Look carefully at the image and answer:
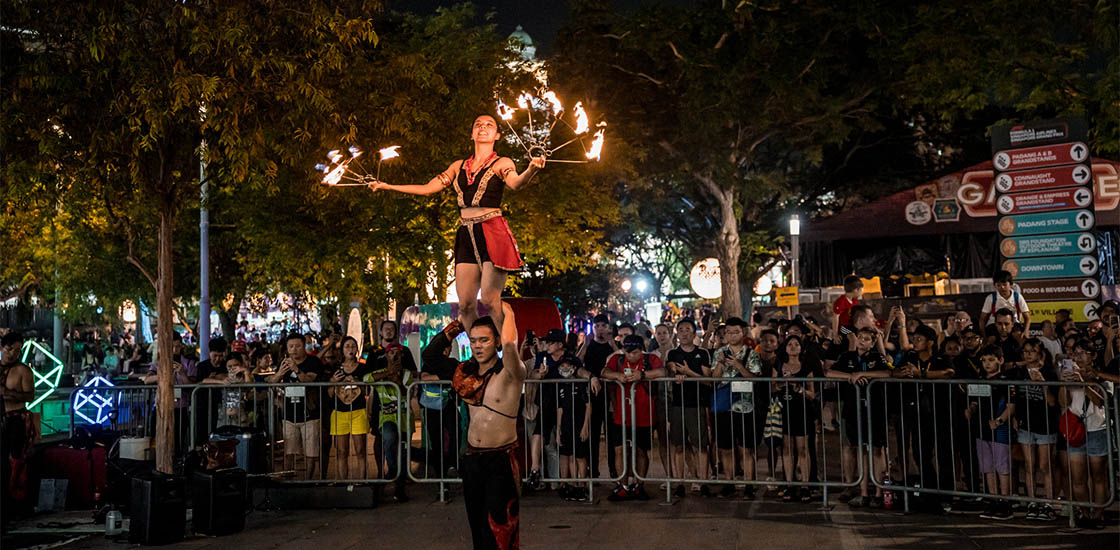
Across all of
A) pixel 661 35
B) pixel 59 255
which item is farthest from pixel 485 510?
pixel 59 255

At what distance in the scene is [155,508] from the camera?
817 centimetres

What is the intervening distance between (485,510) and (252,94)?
502 centimetres

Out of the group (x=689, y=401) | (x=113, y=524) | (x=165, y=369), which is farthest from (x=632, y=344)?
(x=113, y=524)

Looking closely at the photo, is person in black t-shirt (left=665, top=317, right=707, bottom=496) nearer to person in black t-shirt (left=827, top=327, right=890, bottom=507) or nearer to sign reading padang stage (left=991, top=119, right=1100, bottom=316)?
person in black t-shirt (left=827, top=327, right=890, bottom=507)

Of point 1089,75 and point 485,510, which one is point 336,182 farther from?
point 1089,75

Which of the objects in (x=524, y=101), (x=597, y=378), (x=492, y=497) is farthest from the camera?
(x=597, y=378)

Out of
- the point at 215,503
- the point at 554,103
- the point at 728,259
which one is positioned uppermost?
the point at 728,259

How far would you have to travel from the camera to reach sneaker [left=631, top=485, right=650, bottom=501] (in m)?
9.84

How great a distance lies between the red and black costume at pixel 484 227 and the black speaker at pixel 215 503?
345 centimetres

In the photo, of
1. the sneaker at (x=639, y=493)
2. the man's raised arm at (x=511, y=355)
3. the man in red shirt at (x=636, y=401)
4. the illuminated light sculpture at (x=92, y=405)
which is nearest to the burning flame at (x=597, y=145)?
the man's raised arm at (x=511, y=355)

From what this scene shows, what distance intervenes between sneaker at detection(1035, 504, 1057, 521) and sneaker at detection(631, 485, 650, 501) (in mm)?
3520

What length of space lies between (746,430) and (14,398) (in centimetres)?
733

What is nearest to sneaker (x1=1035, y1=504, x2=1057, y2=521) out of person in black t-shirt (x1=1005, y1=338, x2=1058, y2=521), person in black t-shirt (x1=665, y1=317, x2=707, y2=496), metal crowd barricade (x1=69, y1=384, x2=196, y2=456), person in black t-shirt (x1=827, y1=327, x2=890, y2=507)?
person in black t-shirt (x1=1005, y1=338, x2=1058, y2=521)

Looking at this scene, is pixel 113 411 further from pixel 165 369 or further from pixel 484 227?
pixel 484 227
